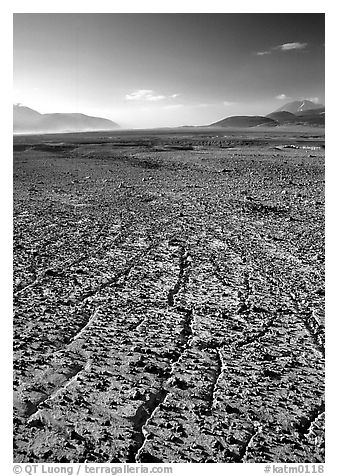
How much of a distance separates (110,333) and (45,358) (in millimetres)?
480

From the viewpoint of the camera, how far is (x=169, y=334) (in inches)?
123

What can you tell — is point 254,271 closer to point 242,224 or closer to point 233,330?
point 233,330

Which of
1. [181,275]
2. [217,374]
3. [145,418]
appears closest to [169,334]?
[217,374]

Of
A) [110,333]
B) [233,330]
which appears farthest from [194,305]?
[110,333]

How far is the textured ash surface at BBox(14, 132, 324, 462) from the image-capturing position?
219 cm

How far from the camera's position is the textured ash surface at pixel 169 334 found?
219 cm

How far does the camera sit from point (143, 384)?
2.59 m

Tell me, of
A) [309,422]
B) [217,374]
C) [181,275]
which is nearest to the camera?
[309,422]

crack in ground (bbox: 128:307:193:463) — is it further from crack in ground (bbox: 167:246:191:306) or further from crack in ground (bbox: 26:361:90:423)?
crack in ground (bbox: 167:246:191:306)

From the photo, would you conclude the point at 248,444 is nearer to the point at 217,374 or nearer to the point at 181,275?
the point at 217,374

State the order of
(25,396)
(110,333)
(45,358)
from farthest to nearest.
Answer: (110,333), (45,358), (25,396)

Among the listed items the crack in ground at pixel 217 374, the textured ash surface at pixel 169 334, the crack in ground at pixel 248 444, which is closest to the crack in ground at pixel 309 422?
the textured ash surface at pixel 169 334

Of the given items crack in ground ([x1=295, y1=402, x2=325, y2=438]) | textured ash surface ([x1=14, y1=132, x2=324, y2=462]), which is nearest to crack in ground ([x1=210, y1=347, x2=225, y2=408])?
textured ash surface ([x1=14, y1=132, x2=324, y2=462])

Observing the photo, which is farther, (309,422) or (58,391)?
(58,391)
